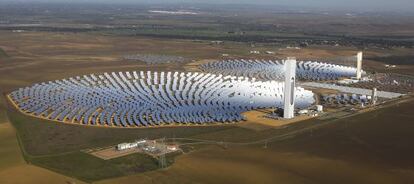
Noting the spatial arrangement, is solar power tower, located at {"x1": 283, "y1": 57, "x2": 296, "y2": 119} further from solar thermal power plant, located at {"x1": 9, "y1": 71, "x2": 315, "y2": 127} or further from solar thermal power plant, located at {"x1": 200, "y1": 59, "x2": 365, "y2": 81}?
solar thermal power plant, located at {"x1": 200, "y1": 59, "x2": 365, "y2": 81}

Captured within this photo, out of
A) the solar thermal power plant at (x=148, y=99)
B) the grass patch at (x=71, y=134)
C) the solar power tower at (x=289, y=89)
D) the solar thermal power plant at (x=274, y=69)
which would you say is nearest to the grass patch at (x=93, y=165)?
the grass patch at (x=71, y=134)

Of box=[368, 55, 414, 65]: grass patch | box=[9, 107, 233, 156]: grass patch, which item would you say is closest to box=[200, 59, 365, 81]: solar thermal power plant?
box=[368, 55, 414, 65]: grass patch

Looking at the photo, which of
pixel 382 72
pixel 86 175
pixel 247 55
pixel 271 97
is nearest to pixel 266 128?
pixel 271 97

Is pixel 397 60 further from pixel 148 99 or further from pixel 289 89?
pixel 148 99

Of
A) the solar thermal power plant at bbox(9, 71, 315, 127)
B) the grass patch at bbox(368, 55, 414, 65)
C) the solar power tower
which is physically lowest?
the grass patch at bbox(368, 55, 414, 65)

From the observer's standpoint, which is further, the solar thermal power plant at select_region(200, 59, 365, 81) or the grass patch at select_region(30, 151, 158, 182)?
the solar thermal power plant at select_region(200, 59, 365, 81)

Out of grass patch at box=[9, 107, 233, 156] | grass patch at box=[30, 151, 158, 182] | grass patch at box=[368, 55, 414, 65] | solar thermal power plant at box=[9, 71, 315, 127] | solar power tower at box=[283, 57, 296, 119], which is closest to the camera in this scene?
grass patch at box=[30, 151, 158, 182]
